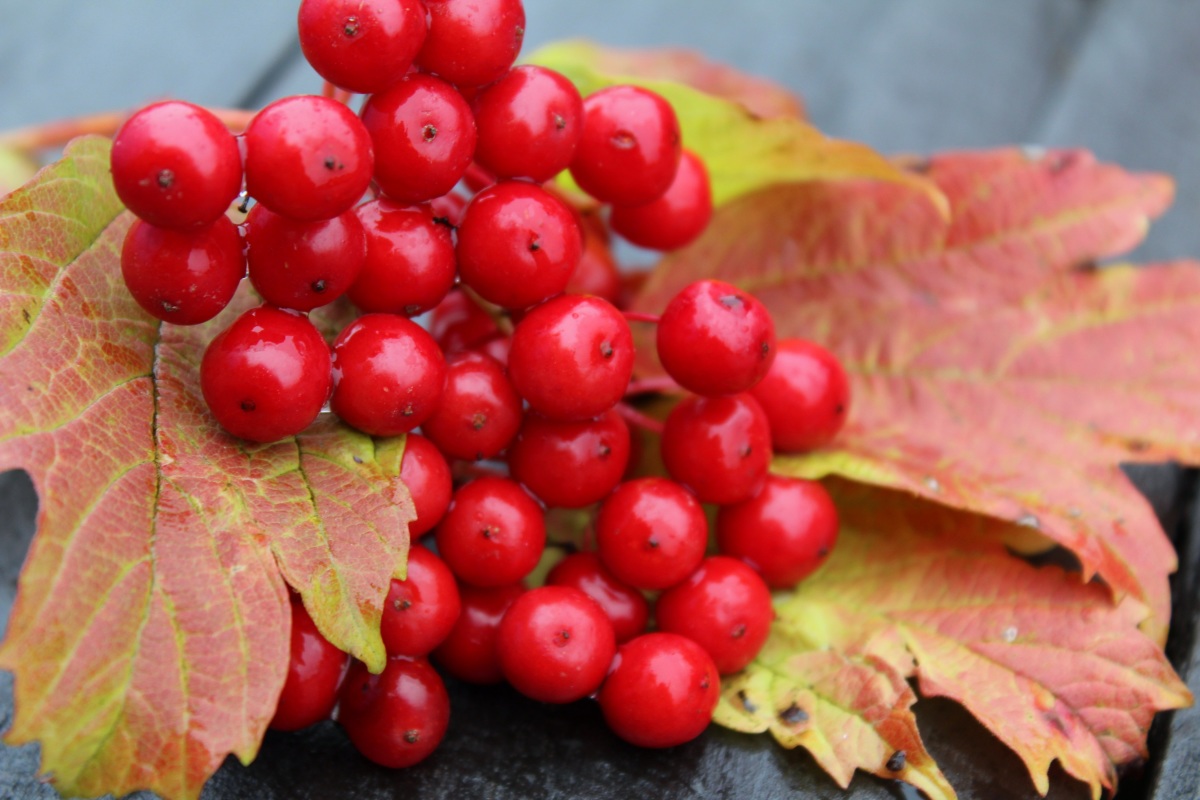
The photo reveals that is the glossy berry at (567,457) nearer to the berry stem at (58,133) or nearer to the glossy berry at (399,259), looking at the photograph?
the glossy berry at (399,259)

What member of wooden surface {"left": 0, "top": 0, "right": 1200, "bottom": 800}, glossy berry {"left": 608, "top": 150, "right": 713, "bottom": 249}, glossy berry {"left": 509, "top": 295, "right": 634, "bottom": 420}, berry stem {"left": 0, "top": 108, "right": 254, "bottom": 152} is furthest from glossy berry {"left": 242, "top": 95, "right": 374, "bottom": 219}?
wooden surface {"left": 0, "top": 0, "right": 1200, "bottom": 800}

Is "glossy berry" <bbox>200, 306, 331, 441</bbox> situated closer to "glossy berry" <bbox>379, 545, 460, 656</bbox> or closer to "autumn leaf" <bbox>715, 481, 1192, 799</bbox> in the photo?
"glossy berry" <bbox>379, 545, 460, 656</bbox>

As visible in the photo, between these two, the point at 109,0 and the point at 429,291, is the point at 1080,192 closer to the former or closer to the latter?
the point at 429,291

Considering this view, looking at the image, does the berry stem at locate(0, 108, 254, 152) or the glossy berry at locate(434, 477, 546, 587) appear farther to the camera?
the berry stem at locate(0, 108, 254, 152)

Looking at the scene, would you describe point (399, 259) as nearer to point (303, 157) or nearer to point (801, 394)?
point (303, 157)

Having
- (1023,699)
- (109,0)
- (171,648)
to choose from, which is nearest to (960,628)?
(1023,699)
